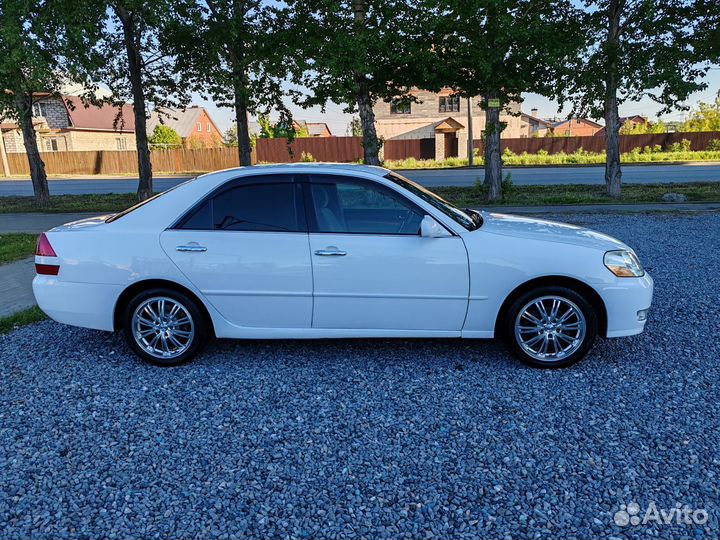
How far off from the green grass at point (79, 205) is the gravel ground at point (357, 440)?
11.9 m

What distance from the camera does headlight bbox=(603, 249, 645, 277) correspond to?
13.7 ft

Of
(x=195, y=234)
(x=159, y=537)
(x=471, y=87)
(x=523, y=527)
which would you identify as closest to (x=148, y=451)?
(x=159, y=537)

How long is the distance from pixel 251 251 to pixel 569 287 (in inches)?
98.2

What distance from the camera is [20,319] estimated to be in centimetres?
577

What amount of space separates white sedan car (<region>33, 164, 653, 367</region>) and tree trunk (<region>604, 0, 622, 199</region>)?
11.4 metres

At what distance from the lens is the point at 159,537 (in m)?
2.51

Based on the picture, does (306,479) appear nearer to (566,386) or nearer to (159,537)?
(159,537)

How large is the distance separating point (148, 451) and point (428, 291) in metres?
2.23

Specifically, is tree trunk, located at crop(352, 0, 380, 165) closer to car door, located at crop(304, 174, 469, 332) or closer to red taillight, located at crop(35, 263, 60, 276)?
car door, located at crop(304, 174, 469, 332)

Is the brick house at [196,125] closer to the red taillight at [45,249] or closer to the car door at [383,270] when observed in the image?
the red taillight at [45,249]

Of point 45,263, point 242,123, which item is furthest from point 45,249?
point 242,123

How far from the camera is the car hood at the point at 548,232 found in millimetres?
4289

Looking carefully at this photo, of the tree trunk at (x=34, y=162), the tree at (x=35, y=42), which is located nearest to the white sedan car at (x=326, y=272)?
the tree at (x=35, y=42)

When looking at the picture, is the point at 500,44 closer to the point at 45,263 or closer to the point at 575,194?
the point at 575,194
